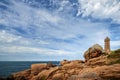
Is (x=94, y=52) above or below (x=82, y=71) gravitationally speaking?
above

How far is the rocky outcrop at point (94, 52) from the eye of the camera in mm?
40656

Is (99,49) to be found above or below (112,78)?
above

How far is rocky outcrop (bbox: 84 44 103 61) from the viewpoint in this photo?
4066 cm

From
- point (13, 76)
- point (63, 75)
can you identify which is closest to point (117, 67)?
point (63, 75)

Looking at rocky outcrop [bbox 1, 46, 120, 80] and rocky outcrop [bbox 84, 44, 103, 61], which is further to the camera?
rocky outcrop [bbox 84, 44, 103, 61]

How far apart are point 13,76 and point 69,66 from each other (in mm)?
20098

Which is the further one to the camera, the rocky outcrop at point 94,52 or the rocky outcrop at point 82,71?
the rocky outcrop at point 94,52

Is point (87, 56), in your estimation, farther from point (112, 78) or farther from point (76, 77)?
point (76, 77)

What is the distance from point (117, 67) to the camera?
2497 cm

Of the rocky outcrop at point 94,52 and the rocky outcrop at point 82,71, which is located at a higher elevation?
the rocky outcrop at point 94,52

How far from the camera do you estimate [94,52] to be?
41000mm

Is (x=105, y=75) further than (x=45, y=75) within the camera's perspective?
No

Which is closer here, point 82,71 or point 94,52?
point 82,71

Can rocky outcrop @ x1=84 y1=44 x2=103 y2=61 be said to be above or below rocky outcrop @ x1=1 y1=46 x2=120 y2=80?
above
